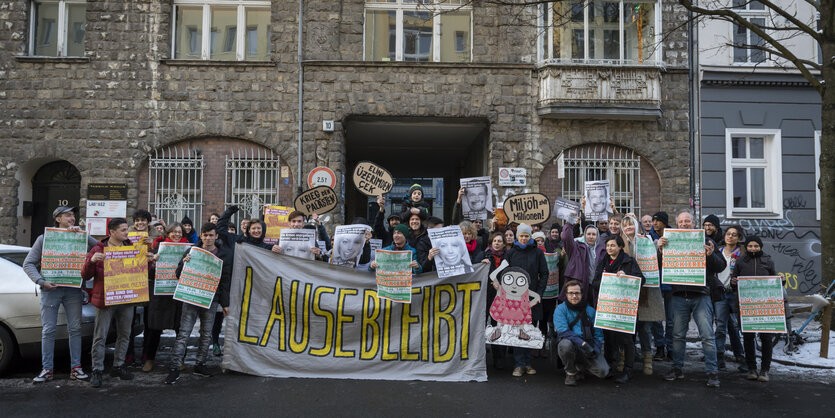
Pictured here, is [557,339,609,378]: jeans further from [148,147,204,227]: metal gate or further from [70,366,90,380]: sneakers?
[148,147,204,227]: metal gate

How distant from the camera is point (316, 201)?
937 centimetres

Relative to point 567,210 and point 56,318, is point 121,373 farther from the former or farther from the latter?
point 567,210

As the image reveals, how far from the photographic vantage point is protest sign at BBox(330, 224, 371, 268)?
7.41m

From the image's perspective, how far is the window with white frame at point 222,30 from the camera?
13773 millimetres

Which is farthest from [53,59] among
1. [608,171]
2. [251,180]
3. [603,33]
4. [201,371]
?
[608,171]

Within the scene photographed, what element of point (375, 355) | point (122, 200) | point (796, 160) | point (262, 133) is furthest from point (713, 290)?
point (122, 200)

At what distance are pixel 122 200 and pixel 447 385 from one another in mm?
9841

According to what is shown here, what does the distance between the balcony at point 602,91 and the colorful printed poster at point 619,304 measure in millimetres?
7266

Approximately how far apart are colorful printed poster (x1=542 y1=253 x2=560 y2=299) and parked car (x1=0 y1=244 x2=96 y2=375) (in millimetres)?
5667

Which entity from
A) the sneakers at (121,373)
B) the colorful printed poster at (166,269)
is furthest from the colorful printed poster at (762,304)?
the sneakers at (121,373)

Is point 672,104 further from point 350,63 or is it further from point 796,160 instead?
point 350,63

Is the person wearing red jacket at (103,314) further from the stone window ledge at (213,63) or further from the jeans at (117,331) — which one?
the stone window ledge at (213,63)

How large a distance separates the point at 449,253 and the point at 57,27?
11907mm

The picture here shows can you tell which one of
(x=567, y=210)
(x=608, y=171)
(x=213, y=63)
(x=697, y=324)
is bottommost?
(x=697, y=324)
